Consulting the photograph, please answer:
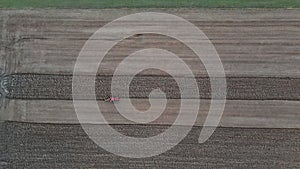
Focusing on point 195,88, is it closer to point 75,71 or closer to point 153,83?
point 153,83

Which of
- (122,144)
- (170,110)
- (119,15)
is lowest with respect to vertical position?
(122,144)

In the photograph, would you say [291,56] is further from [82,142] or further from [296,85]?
[82,142]

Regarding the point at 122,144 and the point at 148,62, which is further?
the point at 148,62

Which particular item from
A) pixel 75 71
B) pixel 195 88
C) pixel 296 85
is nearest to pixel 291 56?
pixel 296 85

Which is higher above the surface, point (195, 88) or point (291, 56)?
point (291, 56)

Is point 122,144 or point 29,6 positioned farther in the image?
point 29,6

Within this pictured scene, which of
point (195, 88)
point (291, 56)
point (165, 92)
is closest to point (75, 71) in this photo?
point (165, 92)
